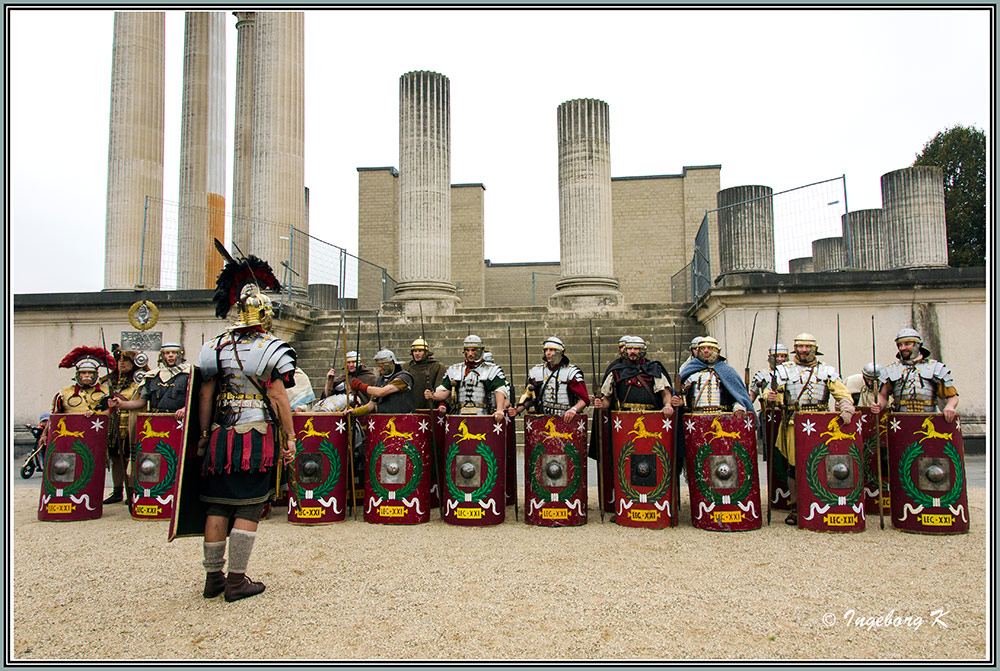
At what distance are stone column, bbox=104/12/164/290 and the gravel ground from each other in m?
10.1

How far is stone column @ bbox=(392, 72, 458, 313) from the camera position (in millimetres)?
14891

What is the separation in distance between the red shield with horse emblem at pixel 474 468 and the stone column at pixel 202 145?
45.7ft

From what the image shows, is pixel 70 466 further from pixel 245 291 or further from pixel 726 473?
pixel 726 473

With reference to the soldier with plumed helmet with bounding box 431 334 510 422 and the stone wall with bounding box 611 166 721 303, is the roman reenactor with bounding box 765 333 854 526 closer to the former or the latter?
the soldier with plumed helmet with bounding box 431 334 510 422

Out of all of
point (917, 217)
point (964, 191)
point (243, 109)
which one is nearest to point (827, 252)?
point (917, 217)

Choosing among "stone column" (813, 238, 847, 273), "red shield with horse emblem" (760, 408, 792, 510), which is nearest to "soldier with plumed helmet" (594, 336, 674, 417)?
"red shield with horse emblem" (760, 408, 792, 510)

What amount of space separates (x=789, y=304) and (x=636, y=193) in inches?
680

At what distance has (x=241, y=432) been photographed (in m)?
4.00

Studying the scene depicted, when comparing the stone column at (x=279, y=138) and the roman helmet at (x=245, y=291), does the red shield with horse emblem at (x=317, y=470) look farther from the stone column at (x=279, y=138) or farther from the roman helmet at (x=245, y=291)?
the stone column at (x=279, y=138)

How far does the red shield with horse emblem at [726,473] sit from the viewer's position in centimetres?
563

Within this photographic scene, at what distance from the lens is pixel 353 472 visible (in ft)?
21.0

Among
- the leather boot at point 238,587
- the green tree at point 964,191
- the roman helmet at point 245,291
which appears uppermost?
the green tree at point 964,191

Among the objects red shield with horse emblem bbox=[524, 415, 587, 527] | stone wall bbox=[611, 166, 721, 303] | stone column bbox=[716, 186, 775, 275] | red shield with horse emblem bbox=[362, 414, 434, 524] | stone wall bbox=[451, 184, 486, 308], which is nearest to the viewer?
red shield with horse emblem bbox=[524, 415, 587, 527]

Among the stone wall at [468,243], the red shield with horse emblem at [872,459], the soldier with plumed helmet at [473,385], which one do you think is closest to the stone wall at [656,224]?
the stone wall at [468,243]
